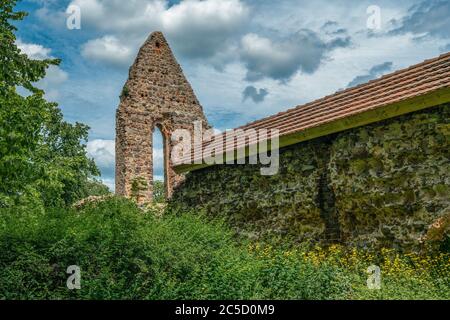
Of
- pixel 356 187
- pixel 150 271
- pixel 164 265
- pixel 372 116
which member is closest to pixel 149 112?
pixel 356 187

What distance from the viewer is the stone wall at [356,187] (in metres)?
7.82

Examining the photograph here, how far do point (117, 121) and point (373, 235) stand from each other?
38.2ft

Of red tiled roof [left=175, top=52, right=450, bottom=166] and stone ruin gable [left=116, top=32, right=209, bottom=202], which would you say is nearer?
red tiled roof [left=175, top=52, right=450, bottom=166]

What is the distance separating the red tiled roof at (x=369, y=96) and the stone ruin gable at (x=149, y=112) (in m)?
7.21

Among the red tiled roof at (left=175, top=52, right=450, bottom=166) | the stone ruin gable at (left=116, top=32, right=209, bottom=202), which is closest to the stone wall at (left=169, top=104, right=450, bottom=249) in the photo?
the red tiled roof at (left=175, top=52, right=450, bottom=166)

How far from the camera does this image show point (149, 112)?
60.5 feet

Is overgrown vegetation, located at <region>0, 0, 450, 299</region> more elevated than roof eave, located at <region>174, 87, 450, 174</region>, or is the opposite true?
roof eave, located at <region>174, 87, 450, 174</region>

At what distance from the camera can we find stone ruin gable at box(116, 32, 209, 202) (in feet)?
58.1

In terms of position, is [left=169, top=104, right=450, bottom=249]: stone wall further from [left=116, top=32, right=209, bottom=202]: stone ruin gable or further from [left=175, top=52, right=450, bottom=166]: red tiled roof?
[left=116, top=32, right=209, bottom=202]: stone ruin gable

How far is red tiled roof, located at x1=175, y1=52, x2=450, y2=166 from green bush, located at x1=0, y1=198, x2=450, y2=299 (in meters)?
2.72

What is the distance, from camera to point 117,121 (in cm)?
1800

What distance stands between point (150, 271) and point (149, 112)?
1214 centimetres

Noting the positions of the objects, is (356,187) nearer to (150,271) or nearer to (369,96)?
(369,96)

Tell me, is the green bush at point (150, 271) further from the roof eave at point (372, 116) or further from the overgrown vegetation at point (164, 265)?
the roof eave at point (372, 116)
